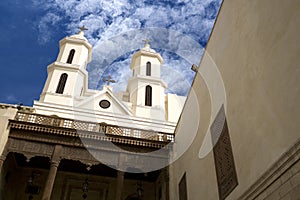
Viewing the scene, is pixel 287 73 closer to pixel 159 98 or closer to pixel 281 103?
pixel 281 103

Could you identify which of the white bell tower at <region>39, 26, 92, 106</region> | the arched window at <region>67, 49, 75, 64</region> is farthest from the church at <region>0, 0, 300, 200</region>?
the arched window at <region>67, 49, 75, 64</region>

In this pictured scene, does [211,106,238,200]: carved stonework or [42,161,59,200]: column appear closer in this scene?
[211,106,238,200]: carved stonework

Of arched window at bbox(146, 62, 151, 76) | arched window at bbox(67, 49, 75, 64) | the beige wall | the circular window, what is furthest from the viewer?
arched window at bbox(146, 62, 151, 76)

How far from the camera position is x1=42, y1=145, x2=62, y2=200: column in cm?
955

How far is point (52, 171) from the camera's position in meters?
10.1

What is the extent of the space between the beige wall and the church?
0.02 meters

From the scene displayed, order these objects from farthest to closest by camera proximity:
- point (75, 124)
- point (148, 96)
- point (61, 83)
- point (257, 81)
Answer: point (148, 96) < point (61, 83) < point (75, 124) < point (257, 81)

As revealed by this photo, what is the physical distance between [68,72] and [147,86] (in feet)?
→ 19.7

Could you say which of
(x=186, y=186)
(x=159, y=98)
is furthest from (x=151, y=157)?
(x=159, y=98)

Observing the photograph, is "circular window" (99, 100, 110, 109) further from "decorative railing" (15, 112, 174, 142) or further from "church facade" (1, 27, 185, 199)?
"decorative railing" (15, 112, 174, 142)

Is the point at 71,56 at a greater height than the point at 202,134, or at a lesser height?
greater

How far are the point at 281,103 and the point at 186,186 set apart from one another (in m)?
5.84

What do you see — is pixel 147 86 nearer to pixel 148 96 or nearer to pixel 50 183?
pixel 148 96

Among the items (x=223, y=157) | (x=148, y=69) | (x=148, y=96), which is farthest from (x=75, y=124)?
(x=148, y=69)
